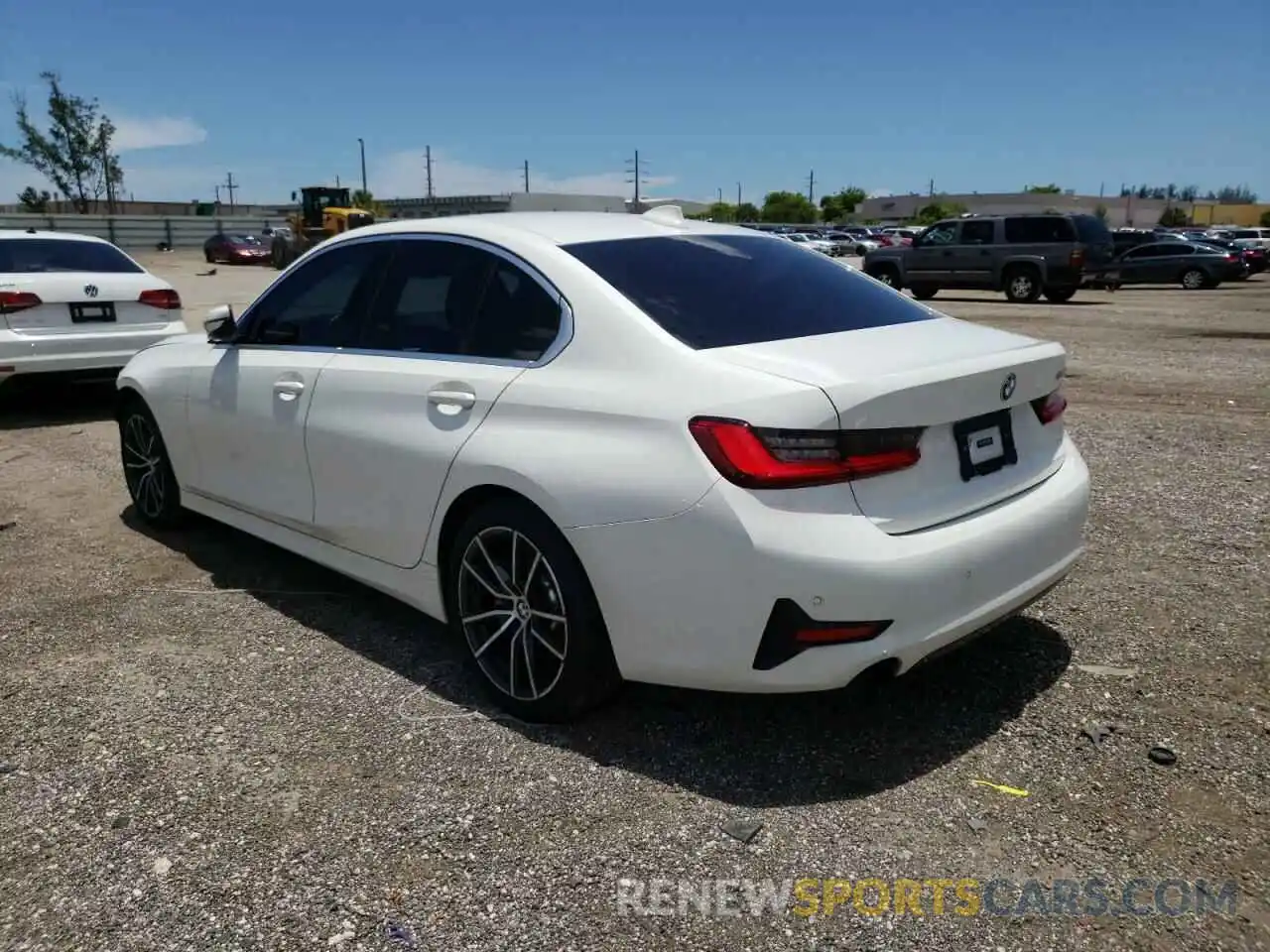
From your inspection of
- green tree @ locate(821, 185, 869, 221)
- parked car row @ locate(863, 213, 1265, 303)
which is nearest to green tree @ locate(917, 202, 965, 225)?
green tree @ locate(821, 185, 869, 221)

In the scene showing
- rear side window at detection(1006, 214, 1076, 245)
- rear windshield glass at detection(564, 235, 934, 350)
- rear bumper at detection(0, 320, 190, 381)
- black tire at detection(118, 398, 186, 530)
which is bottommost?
black tire at detection(118, 398, 186, 530)

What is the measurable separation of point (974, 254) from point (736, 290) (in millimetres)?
21028

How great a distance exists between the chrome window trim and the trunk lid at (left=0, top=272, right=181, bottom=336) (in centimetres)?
442

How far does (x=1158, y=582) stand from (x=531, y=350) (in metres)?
2.99

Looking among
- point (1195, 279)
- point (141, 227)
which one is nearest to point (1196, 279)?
point (1195, 279)

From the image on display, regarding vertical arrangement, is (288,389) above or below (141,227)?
below

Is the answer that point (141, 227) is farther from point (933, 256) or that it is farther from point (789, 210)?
point (789, 210)

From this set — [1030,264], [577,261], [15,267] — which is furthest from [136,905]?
[1030,264]

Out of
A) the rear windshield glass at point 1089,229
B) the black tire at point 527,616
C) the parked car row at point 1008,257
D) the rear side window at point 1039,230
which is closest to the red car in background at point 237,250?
the parked car row at point 1008,257

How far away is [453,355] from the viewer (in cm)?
367

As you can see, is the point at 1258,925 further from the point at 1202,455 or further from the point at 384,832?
the point at 1202,455

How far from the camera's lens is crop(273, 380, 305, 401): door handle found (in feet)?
13.8

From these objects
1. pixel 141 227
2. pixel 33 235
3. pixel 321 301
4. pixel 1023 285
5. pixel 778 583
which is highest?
pixel 141 227

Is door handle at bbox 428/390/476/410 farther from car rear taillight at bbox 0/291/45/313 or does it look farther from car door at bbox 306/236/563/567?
car rear taillight at bbox 0/291/45/313
